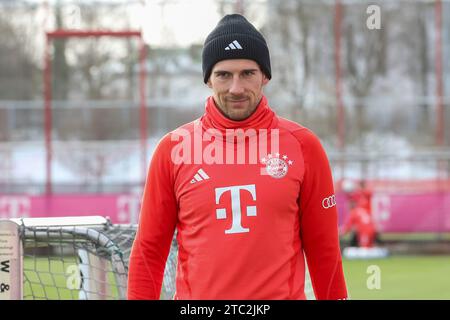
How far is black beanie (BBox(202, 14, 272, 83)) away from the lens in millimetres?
4258

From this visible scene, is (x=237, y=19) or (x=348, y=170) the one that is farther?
(x=348, y=170)

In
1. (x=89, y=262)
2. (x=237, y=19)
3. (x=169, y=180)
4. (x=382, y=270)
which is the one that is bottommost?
(x=382, y=270)

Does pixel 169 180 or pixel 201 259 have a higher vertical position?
pixel 169 180

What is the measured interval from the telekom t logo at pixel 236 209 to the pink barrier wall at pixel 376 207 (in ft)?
57.9

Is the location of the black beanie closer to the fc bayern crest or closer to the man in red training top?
the man in red training top

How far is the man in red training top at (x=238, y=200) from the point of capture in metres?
4.08

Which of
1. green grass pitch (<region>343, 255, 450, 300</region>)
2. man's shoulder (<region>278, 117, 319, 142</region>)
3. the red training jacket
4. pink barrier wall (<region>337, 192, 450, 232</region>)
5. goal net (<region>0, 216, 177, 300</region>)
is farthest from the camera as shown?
pink barrier wall (<region>337, 192, 450, 232</region>)

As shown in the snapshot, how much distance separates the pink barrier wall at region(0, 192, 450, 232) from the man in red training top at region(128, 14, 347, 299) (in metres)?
17.5

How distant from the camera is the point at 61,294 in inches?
266

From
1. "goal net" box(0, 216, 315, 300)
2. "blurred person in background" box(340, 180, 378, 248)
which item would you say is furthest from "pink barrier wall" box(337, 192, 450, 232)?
"goal net" box(0, 216, 315, 300)
